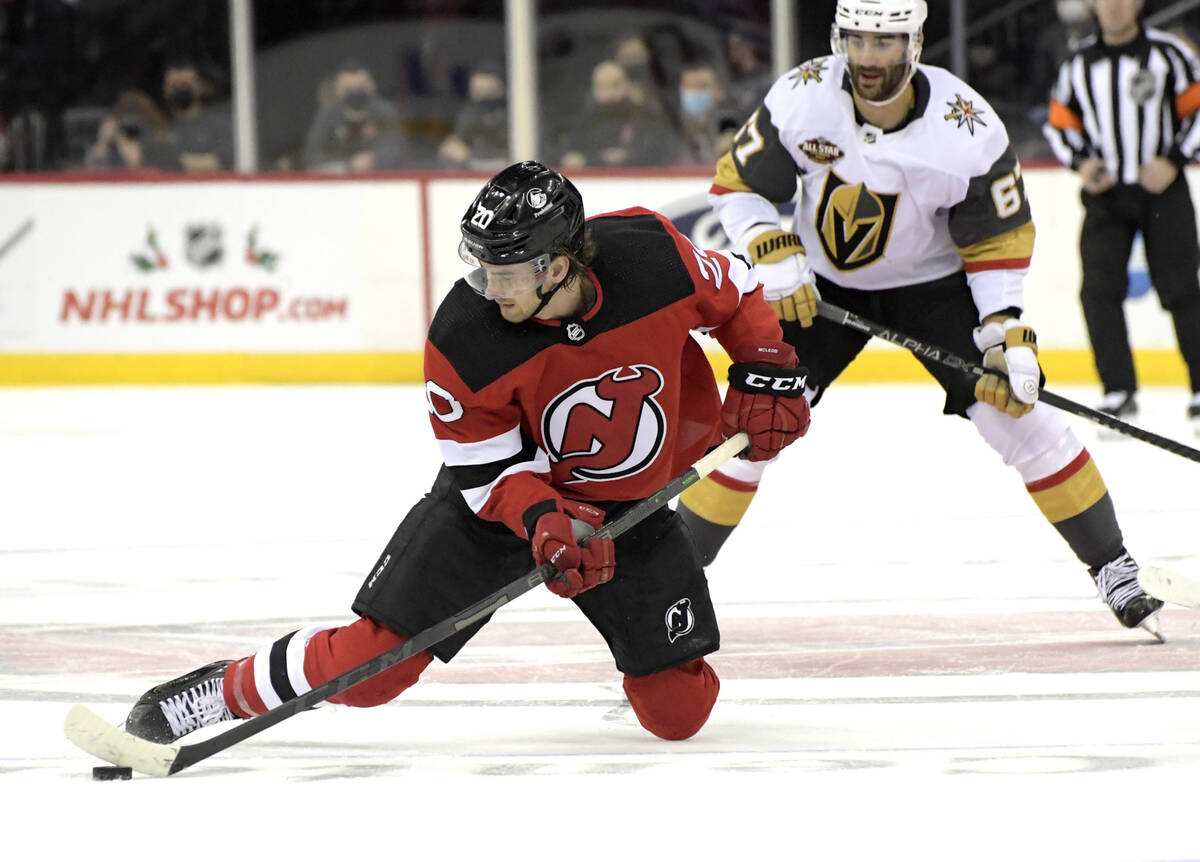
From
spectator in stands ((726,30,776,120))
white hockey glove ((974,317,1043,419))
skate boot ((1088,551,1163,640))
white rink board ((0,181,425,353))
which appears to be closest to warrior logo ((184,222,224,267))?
white rink board ((0,181,425,353))

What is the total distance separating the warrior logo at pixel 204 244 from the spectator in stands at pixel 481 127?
131 centimetres

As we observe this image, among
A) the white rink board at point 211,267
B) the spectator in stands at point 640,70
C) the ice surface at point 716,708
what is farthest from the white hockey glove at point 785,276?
the spectator in stands at point 640,70

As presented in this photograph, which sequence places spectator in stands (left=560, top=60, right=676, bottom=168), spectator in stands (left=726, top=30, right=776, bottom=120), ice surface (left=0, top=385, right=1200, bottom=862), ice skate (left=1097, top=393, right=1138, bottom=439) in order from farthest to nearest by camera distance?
spectator in stands (left=726, top=30, right=776, bottom=120) < spectator in stands (left=560, top=60, right=676, bottom=168) < ice skate (left=1097, top=393, right=1138, bottom=439) < ice surface (left=0, top=385, right=1200, bottom=862)

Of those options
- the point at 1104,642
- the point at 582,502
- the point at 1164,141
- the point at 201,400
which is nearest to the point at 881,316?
the point at 1104,642

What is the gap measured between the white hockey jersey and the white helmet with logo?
11cm

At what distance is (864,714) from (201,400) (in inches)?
196

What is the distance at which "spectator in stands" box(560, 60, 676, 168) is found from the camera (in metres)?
8.30

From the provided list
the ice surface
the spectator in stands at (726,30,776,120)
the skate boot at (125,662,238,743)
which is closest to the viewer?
the ice surface

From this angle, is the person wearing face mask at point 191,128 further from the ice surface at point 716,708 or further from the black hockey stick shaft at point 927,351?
the black hockey stick shaft at point 927,351

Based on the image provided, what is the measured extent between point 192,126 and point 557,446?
21.3 ft

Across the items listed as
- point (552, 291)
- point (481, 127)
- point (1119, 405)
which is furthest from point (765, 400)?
point (481, 127)

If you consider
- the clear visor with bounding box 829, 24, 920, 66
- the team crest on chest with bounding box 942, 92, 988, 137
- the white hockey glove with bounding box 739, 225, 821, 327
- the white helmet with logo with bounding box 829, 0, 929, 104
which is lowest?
the white hockey glove with bounding box 739, 225, 821, 327

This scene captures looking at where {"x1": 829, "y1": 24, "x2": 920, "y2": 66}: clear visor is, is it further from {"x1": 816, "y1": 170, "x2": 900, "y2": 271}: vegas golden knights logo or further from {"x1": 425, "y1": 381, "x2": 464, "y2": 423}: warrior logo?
{"x1": 425, "y1": 381, "x2": 464, "y2": 423}: warrior logo

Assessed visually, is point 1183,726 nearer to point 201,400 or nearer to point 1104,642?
point 1104,642
